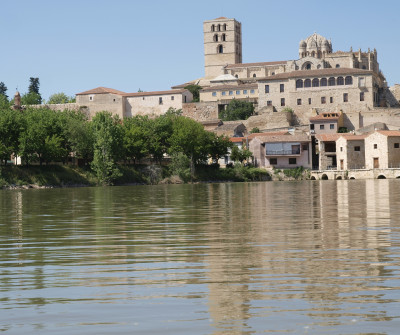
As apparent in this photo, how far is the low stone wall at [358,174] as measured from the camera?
7225cm

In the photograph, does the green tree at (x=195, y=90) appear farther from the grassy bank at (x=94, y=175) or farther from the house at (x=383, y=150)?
the house at (x=383, y=150)

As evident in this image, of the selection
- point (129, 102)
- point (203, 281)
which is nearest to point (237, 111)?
point (129, 102)

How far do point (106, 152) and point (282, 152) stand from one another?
902 inches

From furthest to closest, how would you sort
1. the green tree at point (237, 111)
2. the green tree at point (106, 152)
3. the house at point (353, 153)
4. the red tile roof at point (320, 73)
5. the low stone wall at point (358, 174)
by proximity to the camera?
the green tree at point (237, 111) → the red tile roof at point (320, 73) → the house at point (353, 153) → the low stone wall at point (358, 174) → the green tree at point (106, 152)

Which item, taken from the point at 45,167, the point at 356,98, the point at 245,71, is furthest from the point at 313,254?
the point at 245,71

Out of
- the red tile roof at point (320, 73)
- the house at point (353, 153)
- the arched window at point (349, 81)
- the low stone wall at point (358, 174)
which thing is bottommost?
the low stone wall at point (358, 174)

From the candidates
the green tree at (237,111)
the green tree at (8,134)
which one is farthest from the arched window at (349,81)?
the green tree at (8,134)

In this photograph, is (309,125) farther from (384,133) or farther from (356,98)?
→ (384,133)

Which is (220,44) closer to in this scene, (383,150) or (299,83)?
(299,83)

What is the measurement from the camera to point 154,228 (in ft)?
56.0

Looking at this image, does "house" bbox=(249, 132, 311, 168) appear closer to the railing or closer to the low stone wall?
the railing

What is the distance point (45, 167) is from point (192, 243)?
59788mm

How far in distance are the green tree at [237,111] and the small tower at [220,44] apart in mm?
33177

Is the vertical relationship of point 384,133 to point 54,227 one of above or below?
above
